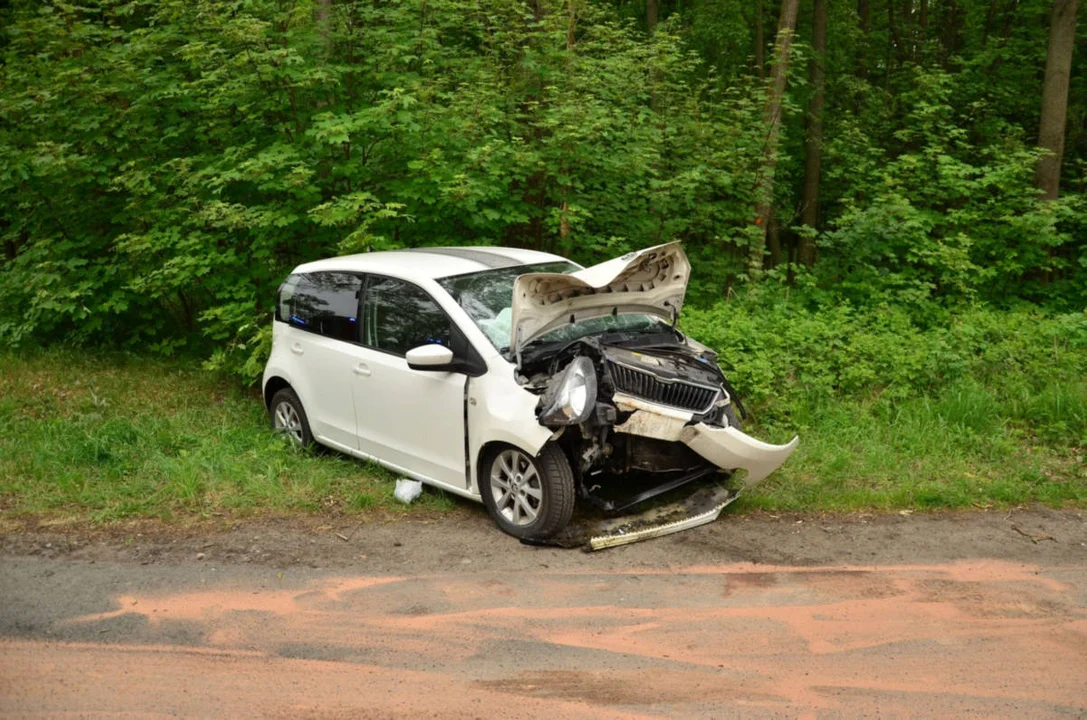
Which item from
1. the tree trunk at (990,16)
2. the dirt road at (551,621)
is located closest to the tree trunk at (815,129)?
the tree trunk at (990,16)

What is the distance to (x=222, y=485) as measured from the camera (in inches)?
281

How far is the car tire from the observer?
25.7ft

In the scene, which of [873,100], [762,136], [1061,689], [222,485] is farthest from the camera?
[873,100]

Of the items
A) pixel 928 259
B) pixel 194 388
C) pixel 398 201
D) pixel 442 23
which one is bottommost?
pixel 194 388

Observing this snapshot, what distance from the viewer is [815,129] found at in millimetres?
16688

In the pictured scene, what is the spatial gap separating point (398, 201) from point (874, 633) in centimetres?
667

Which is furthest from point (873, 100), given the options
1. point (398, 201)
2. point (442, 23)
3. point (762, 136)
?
point (398, 201)

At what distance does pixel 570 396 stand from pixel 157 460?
153 inches

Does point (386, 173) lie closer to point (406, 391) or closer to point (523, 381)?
point (406, 391)

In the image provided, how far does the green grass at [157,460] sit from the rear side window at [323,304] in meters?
1.08

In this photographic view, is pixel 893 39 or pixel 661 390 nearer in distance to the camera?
pixel 661 390

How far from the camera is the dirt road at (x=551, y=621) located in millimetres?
4254

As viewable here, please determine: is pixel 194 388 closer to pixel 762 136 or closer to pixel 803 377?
pixel 803 377

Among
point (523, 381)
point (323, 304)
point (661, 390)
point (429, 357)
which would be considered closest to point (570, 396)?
point (523, 381)
